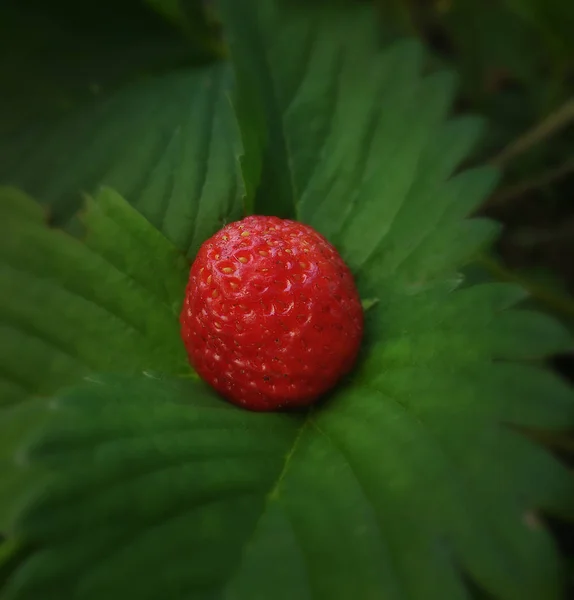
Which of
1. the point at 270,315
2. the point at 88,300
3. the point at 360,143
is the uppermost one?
the point at 360,143

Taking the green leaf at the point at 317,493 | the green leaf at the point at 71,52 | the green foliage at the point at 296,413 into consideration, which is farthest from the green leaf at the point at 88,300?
the green leaf at the point at 71,52

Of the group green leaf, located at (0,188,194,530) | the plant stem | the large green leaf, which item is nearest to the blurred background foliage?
the plant stem

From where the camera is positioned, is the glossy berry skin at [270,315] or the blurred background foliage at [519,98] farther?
the blurred background foliage at [519,98]

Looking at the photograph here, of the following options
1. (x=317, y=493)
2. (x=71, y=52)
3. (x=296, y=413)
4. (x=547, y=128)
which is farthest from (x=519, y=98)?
(x=317, y=493)

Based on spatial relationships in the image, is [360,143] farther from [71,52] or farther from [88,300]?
[71,52]

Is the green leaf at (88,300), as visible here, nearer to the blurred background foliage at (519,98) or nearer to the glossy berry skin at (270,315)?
the glossy berry skin at (270,315)

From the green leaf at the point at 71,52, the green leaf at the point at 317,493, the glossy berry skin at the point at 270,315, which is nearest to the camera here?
the green leaf at the point at 317,493

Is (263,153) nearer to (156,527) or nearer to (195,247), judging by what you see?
(195,247)

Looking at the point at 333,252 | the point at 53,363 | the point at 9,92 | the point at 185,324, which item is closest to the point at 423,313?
the point at 333,252
